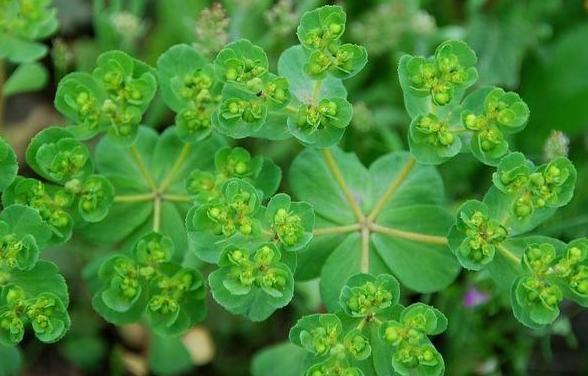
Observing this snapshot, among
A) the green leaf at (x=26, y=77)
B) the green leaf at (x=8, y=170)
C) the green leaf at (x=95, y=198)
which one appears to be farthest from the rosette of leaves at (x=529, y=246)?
the green leaf at (x=26, y=77)

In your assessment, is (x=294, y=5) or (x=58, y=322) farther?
(x=294, y=5)

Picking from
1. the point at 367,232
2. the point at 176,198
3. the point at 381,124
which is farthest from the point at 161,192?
the point at 381,124

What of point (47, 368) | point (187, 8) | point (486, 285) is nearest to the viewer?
point (486, 285)

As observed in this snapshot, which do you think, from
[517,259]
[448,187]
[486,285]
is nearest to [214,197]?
[517,259]

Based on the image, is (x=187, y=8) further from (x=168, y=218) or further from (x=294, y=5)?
(x=168, y=218)

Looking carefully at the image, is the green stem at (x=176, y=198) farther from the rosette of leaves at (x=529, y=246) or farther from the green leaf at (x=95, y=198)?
the rosette of leaves at (x=529, y=246)

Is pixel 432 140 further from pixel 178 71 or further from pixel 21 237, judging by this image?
pixel 21 237

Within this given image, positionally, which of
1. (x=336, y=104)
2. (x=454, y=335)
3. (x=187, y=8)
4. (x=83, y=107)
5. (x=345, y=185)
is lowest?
(x=454, y=335)

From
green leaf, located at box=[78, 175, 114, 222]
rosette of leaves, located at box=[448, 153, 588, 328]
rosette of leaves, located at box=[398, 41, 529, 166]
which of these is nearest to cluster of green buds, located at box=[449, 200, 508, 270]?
rosette of leaves, located at box=[448, 153, 588, 328]
